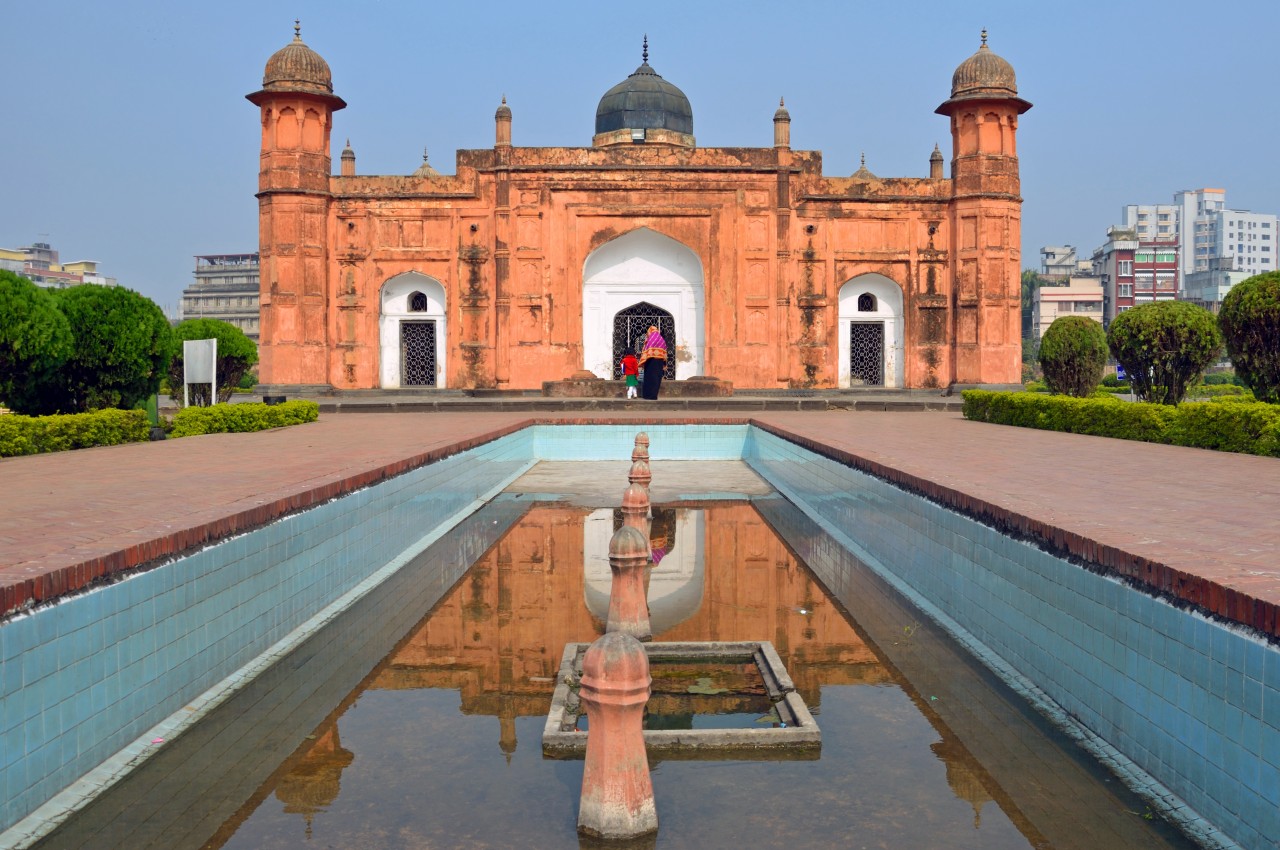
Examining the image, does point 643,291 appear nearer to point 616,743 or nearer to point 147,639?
point 147,639

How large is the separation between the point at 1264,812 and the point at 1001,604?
83.3 inches

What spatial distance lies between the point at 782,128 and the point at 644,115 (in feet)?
12.6

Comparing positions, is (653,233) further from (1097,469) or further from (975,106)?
(1097,469)

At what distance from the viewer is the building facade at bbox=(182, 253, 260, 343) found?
71.0 metres

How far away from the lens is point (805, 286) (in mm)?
23969

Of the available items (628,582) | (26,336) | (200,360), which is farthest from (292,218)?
(628,582)

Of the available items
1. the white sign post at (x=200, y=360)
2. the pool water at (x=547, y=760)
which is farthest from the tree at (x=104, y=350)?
the pool water at (x=547, y=760)

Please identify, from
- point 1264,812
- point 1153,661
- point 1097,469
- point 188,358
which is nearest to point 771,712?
point 1153,661

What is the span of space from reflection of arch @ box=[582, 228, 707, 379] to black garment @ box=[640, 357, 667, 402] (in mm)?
4019

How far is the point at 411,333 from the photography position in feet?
80.2

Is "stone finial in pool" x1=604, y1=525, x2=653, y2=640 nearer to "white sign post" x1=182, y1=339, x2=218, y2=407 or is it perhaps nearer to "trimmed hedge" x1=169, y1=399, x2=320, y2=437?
"trimmed hedge" x1=169, y1=399, x2=320, y2=437

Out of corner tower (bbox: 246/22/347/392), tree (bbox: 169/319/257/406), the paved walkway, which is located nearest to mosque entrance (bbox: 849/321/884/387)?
corner tower (bbox: 246/22/347/392)

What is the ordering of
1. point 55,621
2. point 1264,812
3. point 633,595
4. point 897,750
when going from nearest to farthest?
point 1264,812 → point 55,621 → point 897,750 → point 633,595

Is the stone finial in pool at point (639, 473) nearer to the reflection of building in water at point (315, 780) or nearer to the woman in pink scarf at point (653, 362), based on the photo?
the reflection of building in water at point (315, 780)
